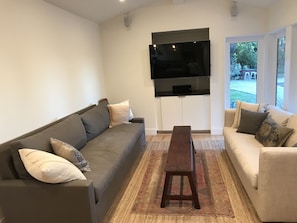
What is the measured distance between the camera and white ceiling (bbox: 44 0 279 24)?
3.71m

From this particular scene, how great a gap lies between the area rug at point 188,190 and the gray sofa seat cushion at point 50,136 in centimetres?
102

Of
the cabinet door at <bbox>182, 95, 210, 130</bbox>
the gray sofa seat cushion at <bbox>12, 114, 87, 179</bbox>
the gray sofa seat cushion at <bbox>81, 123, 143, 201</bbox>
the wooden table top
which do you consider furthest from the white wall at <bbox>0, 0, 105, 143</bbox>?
the cabinet door at <bbox>182, 95, 210, 130</bbox>

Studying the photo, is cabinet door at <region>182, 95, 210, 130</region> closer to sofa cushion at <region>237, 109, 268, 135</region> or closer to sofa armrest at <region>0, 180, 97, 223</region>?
sofa cushion at <region>237, 109, 268, 135</region>

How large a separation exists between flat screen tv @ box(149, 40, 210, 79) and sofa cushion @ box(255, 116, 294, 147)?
202 centimetres

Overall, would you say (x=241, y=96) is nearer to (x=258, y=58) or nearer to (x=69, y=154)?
(x=258, y=58)

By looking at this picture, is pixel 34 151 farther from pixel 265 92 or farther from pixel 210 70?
pixel 265 92

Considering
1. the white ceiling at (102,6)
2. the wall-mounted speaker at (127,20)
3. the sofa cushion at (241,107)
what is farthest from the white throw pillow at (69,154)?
the wall-mounted speaker at (127,20)

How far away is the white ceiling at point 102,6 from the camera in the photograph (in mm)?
3707

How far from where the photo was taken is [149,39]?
5.11m

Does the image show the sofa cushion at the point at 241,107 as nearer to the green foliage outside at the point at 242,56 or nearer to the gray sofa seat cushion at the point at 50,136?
the green foliage outside at the point at 242,56

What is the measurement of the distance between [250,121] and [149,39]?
2659 mm

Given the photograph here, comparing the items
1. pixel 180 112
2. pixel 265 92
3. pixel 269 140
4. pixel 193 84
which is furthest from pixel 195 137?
pixel 269 140

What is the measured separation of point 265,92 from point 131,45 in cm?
287

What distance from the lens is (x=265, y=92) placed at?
195 inches
